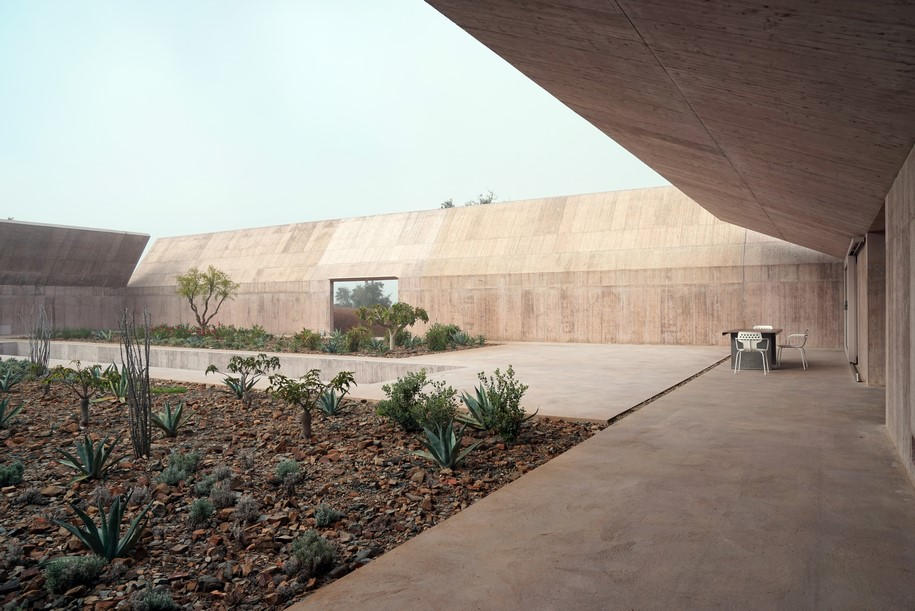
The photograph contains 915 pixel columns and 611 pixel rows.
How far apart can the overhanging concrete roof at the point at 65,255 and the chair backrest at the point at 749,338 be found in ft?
84.9

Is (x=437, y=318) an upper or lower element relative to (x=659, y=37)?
lower

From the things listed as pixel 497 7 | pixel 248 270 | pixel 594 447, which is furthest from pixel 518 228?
pixel 497 7

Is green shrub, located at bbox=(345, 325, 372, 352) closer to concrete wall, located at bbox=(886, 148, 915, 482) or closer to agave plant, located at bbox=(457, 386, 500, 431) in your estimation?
agave plant, located at bbox=(457, 386, 500, 431)

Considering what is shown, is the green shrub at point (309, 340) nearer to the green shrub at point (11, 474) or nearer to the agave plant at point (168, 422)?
the agave plant at point (168, 422)

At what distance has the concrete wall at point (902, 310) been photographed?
13.1 feet

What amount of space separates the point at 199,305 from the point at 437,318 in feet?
38.1

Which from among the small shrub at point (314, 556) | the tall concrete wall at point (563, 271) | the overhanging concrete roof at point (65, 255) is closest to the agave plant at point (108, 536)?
the small shrub at point (314, 556)

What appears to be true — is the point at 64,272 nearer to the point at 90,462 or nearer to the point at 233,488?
the point at 90,462

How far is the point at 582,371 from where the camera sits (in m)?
10.4

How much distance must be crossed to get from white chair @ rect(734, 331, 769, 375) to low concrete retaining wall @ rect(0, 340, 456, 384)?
5157 mm

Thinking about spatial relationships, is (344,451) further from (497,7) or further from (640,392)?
(640,392)

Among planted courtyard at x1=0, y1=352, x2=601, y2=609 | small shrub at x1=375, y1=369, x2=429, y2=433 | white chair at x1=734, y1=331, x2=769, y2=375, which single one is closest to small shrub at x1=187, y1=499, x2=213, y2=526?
planted courtyard at x1=0, y1=352, x2=601, y2=609

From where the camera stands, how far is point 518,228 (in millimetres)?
20312

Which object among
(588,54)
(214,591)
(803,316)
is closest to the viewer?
(214,591)
